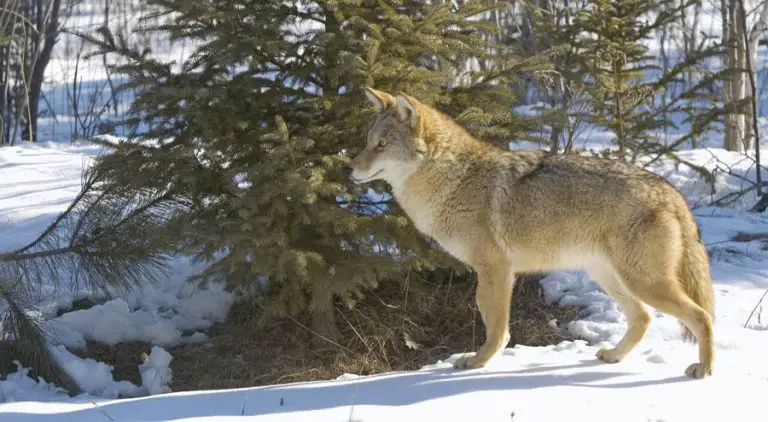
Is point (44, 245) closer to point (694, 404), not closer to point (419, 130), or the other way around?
point (419, 130)

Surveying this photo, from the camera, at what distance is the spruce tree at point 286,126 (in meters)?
5.83

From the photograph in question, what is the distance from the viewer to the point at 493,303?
17.0ft

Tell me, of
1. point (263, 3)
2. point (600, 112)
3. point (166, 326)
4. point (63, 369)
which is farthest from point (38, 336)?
point (600, 112)

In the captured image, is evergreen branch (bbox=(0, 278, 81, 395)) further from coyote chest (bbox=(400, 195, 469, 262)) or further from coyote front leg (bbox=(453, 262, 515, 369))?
coyote front leg (bbox=(453, 262, 515, 369))

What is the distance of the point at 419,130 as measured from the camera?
5.48 metres

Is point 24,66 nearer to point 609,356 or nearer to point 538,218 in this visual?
point 538,218

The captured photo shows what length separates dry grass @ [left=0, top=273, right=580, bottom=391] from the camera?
6430mm

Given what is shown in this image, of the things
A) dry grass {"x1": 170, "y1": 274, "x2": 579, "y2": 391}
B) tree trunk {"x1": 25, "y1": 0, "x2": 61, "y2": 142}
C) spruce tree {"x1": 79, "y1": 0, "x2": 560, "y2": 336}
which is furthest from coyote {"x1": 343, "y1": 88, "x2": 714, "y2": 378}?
tree trunk {"x1": 25, "y1": 0, "x2": 61, "y2": 142}

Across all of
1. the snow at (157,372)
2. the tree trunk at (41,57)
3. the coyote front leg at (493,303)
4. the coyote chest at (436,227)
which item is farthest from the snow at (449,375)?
the tree trunk at (41,57)

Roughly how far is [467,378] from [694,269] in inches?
63.0

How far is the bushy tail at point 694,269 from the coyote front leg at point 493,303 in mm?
1105

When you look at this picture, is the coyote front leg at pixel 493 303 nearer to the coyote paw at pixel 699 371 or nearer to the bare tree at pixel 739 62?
the coyote paw at pixel 699 371

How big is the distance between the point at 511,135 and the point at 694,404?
2.99m

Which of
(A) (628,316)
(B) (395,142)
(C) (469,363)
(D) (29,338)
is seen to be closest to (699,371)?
(A) (628,316)
